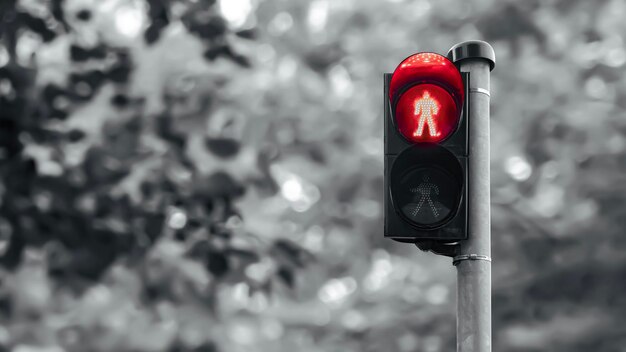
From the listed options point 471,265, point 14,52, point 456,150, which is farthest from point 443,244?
point 14,52

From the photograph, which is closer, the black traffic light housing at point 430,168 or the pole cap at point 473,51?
the black traffic light housing at point 430,168

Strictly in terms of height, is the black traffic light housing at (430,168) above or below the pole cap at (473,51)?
below

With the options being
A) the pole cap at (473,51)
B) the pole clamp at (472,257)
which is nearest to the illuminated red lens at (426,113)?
the pole cap at (473,51)

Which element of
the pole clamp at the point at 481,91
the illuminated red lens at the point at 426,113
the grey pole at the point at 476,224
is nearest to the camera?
the grey pole at the point at 476,224

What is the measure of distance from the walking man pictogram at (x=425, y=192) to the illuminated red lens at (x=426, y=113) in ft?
0.52

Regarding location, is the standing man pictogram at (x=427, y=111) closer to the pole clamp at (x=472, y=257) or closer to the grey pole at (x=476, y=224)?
the grey pole at (x=476, y=224)

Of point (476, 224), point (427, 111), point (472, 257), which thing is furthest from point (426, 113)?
point (472, 257)

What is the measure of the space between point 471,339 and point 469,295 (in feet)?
0.53

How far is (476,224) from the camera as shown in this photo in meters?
3.34

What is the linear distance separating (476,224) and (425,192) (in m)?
0.22

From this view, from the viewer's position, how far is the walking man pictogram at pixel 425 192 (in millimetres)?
3295

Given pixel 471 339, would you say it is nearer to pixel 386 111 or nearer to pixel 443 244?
pixel 443 244

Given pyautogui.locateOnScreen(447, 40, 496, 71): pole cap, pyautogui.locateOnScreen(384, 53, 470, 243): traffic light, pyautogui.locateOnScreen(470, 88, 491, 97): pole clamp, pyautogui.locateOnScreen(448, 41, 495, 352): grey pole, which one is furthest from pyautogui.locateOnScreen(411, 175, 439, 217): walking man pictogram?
pyautogui.locateOnScreen(447, 40, 496, 71): pole cap

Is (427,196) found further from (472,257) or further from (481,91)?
(481,91)
